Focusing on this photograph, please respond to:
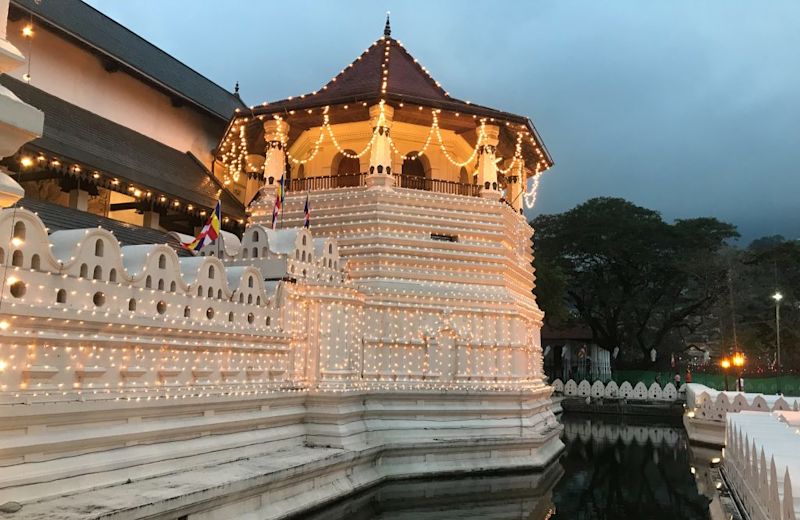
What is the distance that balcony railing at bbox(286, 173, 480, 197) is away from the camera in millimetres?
17359

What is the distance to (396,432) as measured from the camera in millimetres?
13742

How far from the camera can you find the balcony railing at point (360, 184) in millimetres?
17359

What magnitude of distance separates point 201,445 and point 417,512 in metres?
3.86

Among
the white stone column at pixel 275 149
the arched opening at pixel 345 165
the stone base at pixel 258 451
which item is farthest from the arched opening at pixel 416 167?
the stone base at pixel 258 451

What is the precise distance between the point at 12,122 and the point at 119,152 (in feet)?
43.0

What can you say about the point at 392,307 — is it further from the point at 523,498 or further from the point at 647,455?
the point at 647,455

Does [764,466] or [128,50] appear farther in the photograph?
[128,50]

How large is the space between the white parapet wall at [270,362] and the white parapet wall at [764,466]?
4.46 meters

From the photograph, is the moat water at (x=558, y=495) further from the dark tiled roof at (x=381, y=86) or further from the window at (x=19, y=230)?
the dark tiled roof at (x=381, y=86)

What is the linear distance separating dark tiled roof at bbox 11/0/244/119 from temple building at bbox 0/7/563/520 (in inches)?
8.3

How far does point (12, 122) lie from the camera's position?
473 centimetres

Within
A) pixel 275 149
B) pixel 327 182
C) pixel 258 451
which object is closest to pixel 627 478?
pixel 258 451

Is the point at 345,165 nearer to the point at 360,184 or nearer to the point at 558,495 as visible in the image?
the point at 360,184

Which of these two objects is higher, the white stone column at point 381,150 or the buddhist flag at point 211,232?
the white stone column at point 381,150
